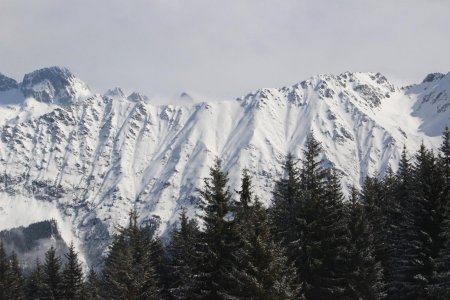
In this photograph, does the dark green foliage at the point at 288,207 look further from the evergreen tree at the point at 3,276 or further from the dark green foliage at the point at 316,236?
the evergreen tree at the point at 3,276

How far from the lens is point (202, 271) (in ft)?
111

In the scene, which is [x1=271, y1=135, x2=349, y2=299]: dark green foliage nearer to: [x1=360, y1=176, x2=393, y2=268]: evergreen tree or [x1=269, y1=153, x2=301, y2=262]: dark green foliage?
[x1=269, y1=153, x2=301, y2=262]: dark green foliage

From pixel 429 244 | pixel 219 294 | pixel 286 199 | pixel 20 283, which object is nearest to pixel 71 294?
pixel 20 283

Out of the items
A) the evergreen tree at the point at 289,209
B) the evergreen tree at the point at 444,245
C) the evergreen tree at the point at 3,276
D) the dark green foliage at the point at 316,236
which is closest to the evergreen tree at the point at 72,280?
the evergreen tree at the point at 3,276

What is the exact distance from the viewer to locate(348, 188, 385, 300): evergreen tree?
1582 inches

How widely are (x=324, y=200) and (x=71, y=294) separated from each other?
3443 cm

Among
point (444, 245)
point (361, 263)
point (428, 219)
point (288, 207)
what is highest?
point (288, 207)

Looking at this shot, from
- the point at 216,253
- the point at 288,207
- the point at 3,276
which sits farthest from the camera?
the point at 3,276

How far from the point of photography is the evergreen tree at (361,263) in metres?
40.2

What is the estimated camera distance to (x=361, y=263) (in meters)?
40.7

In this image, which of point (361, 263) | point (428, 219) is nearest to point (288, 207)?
point (361, 263)

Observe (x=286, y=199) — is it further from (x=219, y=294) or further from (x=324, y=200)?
(x=219, y=294)

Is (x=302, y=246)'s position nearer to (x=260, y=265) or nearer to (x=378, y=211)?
(x=260, y=265)

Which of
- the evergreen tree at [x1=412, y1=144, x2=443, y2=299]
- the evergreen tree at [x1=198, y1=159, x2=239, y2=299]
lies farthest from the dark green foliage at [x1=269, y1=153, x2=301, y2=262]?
the evergreen tree at [x1=412, y1=144, x2=443, y2=299]
